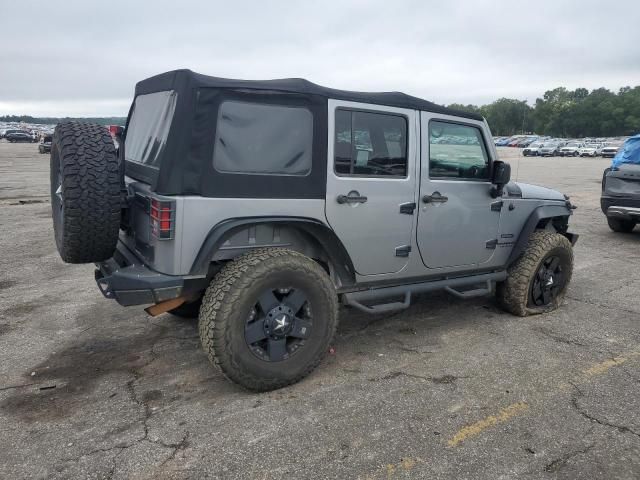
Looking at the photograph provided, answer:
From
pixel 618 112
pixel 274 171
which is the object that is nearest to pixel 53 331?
pixel 274 171

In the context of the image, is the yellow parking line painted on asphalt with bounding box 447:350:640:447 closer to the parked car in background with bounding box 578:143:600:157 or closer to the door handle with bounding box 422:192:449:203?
the door handle with bounding box 422:192:449:203

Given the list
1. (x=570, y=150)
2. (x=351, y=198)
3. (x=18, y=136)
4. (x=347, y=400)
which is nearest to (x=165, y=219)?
(x=351, y=198)

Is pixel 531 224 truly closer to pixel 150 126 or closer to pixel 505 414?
pixel 505 414

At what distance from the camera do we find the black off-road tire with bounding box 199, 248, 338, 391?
10.8 feet

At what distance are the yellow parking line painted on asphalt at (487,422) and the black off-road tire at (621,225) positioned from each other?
7.52 metres

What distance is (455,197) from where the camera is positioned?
4.40 metres

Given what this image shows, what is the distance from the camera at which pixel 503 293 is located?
507cm

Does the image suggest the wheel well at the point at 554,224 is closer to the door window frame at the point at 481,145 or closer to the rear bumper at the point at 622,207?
the door window frame at the point at 481,145

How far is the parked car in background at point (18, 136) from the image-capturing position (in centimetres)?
5494

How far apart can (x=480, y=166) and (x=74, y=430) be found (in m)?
3.67

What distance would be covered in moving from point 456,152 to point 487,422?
223cm

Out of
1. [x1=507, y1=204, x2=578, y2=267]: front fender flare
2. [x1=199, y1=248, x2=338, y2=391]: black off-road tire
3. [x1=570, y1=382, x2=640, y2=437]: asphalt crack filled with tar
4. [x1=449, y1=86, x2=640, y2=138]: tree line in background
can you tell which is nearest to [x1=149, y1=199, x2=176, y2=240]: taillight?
[x1=199, y1=248, x2=338, y2=391]: black off-road tire

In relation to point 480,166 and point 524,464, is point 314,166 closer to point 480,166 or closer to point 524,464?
point 480,166

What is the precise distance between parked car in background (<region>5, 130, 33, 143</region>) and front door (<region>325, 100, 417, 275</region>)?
6045 cm
